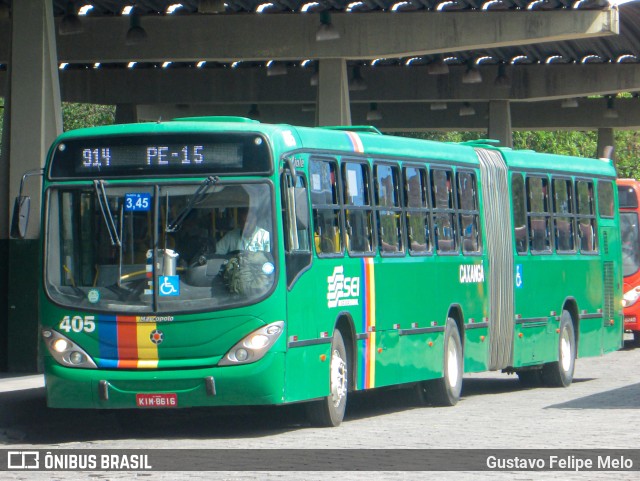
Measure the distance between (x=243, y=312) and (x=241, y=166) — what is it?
1.27 metres

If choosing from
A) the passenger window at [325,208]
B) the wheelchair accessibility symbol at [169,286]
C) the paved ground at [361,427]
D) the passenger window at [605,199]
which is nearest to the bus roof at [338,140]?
the passenger window at [325,208]

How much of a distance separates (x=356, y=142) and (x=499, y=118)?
29.8 m

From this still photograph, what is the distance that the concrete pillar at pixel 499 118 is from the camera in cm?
4559

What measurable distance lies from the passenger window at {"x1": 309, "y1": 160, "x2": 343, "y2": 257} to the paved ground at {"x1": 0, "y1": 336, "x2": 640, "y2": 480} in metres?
1.68

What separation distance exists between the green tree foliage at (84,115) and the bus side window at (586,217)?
1890 inches

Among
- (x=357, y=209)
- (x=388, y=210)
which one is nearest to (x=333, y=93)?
(x=388, y=210)

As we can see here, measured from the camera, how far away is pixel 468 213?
19.0m

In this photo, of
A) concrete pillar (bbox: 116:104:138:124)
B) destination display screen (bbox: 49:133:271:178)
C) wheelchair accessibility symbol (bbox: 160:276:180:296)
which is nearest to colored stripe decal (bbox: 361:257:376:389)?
destination display screen (bbox: 49:133:271:178)

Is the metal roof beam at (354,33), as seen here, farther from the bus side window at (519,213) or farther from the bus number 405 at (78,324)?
the bus number 405 at (78,324)

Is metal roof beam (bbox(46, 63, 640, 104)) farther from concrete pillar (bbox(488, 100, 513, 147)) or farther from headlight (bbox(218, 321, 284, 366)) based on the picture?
headlight (bbox(218, 321, 284, 366))

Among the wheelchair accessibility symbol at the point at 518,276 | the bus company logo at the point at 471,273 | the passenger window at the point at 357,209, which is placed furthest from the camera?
the wheelchair accessibility symbol at the point at 518,276

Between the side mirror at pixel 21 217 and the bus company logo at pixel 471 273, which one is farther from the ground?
the side mirror at pixel 21 217

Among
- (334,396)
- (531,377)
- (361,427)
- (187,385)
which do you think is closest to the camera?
(187,385)

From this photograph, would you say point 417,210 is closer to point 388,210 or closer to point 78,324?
point 388,210
